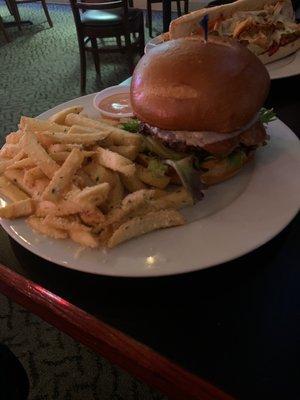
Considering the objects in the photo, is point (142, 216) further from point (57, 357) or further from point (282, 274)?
point (57, 357)

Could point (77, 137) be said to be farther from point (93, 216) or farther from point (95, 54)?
point (95, 54)

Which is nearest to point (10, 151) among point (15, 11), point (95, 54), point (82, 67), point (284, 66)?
point (284, 66)

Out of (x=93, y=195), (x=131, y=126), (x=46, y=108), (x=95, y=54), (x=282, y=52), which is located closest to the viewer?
(x=93, y=195)

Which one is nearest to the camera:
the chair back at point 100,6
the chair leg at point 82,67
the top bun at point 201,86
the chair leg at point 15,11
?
the top bun at point 201,86

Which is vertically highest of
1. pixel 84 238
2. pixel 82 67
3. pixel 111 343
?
pixel 84 238

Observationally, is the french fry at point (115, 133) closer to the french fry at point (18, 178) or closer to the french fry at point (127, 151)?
the french fry at point (127, 151)

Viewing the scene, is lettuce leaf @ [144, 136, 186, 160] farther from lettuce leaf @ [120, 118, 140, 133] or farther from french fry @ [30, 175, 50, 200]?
french fry @ [30, 175, 50, 200]

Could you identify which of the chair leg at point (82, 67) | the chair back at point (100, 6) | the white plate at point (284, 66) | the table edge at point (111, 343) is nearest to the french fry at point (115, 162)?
the table edge at point (111, 343)
